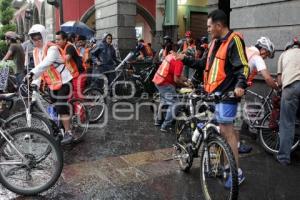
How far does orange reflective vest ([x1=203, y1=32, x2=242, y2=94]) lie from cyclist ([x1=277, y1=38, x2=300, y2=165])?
4.81ft

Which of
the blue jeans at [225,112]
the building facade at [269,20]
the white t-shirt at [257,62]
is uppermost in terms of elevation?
the building facade at [269,20]

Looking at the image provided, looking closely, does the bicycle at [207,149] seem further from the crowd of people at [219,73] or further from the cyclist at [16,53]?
the cyclist at [16,53]

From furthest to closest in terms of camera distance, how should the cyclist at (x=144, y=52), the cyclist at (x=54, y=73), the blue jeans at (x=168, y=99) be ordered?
the cyclist at (x=144, y=52)
the blue jeans at (x=168, y=99)
the cyclist at (x=54, y=73)

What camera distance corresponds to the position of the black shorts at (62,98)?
21.3 ft

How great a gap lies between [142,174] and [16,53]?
21.7ft

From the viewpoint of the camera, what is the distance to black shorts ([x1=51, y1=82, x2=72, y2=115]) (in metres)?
6.48

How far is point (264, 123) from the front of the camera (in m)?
6.51

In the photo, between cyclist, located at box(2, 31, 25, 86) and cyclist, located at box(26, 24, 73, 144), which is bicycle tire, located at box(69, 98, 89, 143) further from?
cyclist, located at box(2, 31, 25, 86)

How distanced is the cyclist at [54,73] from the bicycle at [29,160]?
1619 millimetres

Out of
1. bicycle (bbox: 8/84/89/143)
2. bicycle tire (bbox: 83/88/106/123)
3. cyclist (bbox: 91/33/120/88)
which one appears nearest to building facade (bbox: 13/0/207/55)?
cyclist (bbox: 91/33/120/88)

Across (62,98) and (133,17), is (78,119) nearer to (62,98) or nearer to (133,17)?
(62,98)

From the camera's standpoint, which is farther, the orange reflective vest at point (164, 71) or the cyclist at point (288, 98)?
the orange reflective vest at point (164, 71)

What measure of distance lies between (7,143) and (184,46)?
28.6 ft

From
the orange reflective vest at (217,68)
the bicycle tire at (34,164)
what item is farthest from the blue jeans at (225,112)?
the bicycle tire at (34,164)
